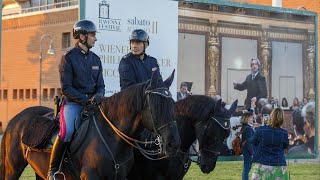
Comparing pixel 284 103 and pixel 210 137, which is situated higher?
pixel 284 103

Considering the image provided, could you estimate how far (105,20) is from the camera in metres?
14.0

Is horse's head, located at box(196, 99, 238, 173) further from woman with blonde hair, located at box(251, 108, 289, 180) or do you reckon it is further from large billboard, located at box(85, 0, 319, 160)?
large billboard, located at box(85, 0, 319, 160)

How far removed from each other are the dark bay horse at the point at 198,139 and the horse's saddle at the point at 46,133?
1.07 meters

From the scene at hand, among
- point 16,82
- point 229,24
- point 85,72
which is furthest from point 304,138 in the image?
point 16,82

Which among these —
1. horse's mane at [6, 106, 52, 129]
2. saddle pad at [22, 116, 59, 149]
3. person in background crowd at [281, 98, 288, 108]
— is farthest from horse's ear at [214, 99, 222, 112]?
person in background crowd at [281, 98, 288, 108]

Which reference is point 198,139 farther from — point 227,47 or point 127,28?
point 227,47

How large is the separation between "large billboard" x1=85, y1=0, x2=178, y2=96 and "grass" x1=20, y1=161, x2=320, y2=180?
10.4ft

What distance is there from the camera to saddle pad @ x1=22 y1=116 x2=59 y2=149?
8.20 metres

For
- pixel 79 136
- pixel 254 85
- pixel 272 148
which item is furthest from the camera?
pixel 254 85

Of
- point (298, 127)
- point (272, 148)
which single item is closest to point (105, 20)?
point (272, 148)

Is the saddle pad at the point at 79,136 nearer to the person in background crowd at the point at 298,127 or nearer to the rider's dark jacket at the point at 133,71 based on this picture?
the rider's dark jacket at the point at 133,71

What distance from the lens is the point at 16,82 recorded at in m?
59.8

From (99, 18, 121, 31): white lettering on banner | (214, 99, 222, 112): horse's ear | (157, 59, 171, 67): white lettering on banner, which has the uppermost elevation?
(99, 18, 121, 31): white lettering on banner

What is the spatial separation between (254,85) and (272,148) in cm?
824
